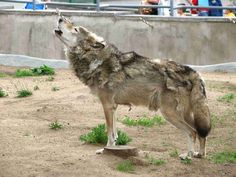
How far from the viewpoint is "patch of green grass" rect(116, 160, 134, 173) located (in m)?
9.08

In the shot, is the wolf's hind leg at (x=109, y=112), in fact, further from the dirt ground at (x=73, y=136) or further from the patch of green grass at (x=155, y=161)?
the patch of green grass at (x=155, y=161)

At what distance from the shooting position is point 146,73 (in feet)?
32.5

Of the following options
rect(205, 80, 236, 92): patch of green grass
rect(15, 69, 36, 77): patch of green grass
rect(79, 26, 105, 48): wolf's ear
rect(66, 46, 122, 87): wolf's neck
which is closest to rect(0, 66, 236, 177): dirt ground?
rect(205, 80, 236, 92): patch of green grass

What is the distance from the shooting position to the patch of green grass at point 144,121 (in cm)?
1182

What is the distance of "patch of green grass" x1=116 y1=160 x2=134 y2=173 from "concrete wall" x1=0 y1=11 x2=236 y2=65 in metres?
8.39

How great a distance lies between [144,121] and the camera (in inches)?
468

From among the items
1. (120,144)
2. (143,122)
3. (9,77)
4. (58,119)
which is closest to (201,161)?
(120,144)

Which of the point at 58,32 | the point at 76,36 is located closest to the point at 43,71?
the point at 58,32

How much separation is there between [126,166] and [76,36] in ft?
6.96

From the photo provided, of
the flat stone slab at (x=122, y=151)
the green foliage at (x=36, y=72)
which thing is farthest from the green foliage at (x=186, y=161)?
the green foliage at (x=36, y=72)

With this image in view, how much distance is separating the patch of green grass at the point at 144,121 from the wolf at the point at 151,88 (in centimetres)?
170

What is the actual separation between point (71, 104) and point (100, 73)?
3.14 m

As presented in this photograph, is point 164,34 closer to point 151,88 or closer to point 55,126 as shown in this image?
point 55,126

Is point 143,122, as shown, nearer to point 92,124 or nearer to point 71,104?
point 92,124
